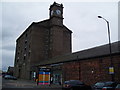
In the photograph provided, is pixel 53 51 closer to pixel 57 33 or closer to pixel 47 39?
pixel 47 39

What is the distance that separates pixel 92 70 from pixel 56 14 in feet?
107

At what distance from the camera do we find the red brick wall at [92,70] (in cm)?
2214

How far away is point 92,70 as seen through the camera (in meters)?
25.4

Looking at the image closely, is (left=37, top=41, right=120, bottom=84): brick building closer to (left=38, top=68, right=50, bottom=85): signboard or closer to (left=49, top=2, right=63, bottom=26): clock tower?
(left=38, top=68, right=50, bottom=85): signboard

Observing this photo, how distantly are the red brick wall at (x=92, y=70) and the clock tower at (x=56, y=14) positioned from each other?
2482 centimetres

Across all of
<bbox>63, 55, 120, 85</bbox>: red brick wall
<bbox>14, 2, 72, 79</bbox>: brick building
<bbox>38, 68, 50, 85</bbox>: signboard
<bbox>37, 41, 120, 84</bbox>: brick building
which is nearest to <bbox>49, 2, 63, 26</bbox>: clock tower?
<bbox>14, 2, 72, 79</bbox>: brick building

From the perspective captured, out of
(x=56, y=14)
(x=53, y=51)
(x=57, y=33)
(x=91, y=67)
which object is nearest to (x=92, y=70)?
(x=91, y=67)

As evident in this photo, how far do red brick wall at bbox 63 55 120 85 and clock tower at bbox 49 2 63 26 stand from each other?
81.4 ft

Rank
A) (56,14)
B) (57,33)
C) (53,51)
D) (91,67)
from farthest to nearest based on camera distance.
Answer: (56,14) < (57,33) < (53,51) < (91,67)

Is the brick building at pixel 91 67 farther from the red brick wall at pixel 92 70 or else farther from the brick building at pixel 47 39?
the brick building at pixel 47 39

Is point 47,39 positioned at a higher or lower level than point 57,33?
lower

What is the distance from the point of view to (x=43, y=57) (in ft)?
170

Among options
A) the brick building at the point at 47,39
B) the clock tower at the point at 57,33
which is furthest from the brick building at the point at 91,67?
the brick building at the point at 47,39

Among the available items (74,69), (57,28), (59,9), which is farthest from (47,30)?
(74,69)
